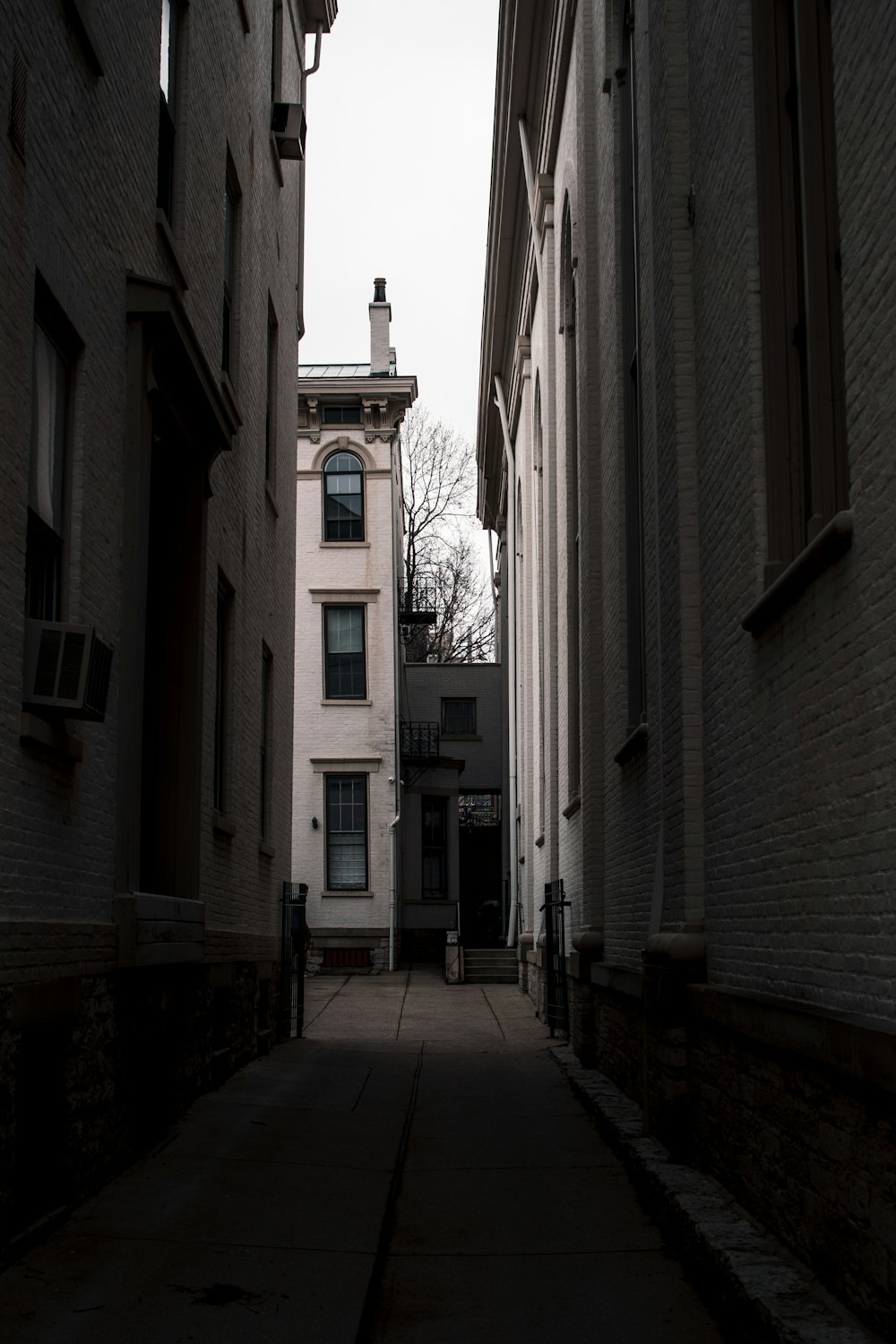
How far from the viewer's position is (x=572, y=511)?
16672 mm

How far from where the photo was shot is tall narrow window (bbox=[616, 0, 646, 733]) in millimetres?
11289

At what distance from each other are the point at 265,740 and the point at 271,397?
12.8 feet

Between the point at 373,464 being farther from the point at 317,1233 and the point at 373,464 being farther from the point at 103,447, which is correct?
the point at 317,1233

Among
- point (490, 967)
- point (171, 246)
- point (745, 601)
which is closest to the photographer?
point (745, 601)

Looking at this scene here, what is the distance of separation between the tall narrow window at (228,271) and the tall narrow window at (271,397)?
2.30 m

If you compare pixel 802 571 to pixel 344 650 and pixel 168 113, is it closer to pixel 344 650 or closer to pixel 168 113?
pixel 168 113

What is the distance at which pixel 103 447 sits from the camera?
7.89 m

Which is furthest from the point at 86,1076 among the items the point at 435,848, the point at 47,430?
the point at 435,848

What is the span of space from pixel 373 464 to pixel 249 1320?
26473 mm

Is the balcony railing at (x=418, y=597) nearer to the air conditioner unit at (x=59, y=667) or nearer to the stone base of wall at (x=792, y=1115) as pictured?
the stone base of wall at (x=792, y=1115)

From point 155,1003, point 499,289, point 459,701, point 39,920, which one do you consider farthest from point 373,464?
point 39,920

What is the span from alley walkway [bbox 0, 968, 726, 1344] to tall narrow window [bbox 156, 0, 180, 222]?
21.0ft

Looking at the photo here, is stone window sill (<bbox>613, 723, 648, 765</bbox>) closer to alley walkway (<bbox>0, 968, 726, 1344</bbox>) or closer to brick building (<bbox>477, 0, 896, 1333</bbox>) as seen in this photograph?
brick building (<bbox>477, 0, 896, 1333</bbox>)

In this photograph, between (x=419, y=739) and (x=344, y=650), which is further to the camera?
(x=419, y=739)
